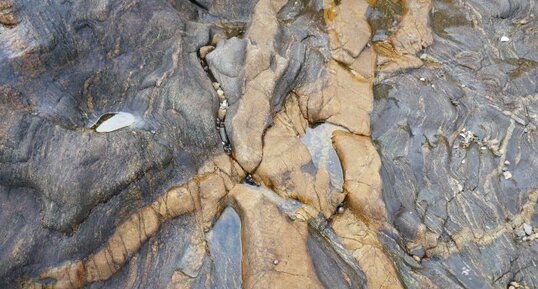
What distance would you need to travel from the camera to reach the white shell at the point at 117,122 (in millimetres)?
8766

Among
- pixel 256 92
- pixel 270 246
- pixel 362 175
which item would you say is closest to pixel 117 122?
pixel 256 92

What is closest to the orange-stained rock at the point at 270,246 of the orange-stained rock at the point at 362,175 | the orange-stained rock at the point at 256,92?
the orange-stained rock at the point at 256,92

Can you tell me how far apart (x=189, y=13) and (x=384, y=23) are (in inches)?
215

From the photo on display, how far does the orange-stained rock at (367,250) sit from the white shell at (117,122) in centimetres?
481

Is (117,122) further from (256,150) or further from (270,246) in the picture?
(270,246)

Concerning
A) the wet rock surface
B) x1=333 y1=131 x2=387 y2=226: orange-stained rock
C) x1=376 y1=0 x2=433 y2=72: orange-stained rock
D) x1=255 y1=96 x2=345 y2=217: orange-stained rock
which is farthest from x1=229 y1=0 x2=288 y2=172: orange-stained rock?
x1=376 y1=0 x2=433 y2=72: orange-stained rock

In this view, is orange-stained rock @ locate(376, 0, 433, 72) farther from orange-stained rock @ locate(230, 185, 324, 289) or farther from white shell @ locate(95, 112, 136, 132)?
white shell @ locate(95, 112, 136, 132)

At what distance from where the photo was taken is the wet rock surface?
777 cm

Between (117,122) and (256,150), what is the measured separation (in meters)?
3.02

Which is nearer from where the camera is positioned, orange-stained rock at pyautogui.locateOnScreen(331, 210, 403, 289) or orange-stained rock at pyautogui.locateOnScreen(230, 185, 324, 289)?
orange-stained rock at pyautogui.locateOnScreen(230, 185, 324, 289)

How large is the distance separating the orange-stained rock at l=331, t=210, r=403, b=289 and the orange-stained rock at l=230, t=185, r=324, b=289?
3.05 ft

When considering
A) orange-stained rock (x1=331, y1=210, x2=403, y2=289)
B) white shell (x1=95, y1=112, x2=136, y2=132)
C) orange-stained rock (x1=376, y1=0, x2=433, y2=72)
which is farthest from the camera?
orange-stained rock (x1=376, y1=0, x2=433, y2=72)

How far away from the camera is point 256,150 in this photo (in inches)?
359

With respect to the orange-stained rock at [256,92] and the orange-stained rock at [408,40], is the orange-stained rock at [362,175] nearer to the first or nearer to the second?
the orange-stained rock at [256,92]
